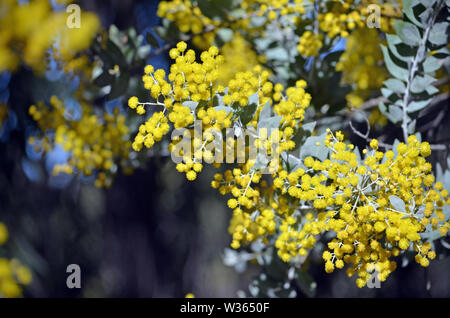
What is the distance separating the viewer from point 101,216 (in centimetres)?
254

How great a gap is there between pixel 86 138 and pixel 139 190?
98cm

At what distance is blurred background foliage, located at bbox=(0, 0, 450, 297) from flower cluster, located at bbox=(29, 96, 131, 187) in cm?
4

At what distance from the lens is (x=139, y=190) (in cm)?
232

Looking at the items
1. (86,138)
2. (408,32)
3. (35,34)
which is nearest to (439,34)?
(408,32)

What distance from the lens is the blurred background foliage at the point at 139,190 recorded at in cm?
124

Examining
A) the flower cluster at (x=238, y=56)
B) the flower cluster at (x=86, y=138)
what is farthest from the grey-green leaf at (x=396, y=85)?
the flower cluster at (x=86, y=138)

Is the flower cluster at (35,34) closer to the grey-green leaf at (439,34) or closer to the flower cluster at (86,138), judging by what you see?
the flower cluster at (86,138)

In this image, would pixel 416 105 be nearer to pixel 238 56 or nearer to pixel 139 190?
pixel 238 56

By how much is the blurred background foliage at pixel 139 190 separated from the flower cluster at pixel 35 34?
0.05ft

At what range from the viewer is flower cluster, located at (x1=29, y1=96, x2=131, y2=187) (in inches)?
53.9

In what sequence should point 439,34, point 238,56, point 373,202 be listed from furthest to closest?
point 238,56
point 439,34
point 373,202

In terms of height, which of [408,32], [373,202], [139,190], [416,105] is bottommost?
[139,190]

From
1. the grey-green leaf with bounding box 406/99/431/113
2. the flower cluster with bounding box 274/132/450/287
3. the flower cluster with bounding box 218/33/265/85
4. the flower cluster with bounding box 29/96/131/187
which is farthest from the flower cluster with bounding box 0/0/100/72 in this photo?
the grey-green leaf with bounding box 406/99/431/113
